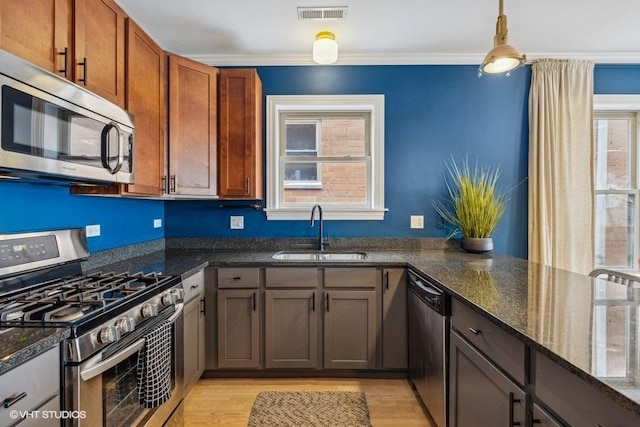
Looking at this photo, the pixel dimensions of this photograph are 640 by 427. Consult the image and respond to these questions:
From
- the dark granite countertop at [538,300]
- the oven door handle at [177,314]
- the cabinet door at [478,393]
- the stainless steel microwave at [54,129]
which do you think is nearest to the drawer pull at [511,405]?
the cabinet door at [478,393]

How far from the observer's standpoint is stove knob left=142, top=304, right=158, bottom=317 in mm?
1431

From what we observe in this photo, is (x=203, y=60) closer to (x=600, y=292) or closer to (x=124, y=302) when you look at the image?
(x=124, y=302)

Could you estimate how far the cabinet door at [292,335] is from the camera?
2.31 metres

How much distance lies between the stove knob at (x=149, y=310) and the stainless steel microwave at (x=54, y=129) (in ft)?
1.97

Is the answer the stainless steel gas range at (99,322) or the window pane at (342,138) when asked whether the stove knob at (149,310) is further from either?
the window pane at (342,138)

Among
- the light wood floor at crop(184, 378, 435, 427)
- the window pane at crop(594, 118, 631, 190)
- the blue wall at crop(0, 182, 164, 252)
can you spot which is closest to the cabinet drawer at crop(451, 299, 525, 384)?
the light wood floor at crop(184, 378, 435, 427)

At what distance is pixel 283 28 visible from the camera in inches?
94.3

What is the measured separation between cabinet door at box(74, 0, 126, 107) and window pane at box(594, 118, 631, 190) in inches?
148

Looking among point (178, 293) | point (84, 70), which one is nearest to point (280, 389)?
point (178, 293)

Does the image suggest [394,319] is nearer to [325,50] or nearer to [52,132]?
[325,50]

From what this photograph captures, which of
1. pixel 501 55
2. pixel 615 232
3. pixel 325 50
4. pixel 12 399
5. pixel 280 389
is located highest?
pixel 325 50

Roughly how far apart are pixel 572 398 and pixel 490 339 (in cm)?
39

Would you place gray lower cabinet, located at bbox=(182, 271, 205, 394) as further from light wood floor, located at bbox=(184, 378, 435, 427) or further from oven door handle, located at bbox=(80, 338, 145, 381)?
oven door handle, located at bbox=(80, 338, 145, 381)

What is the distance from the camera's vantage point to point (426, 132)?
9.41 feet
